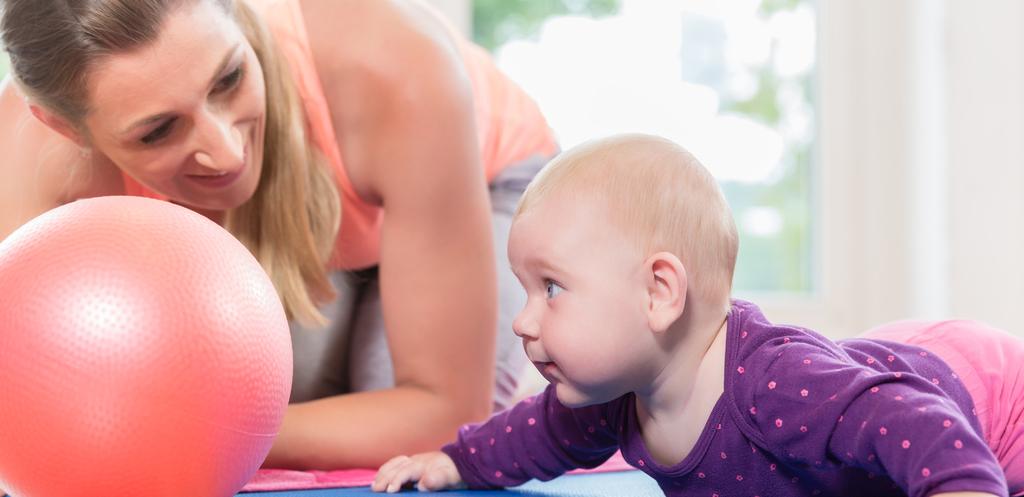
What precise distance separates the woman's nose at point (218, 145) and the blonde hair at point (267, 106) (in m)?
0.12

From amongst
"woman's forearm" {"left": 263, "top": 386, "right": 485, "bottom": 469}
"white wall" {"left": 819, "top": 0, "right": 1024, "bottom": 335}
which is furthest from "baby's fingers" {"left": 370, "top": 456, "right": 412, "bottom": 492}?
"white wall" {"left": 819, "top": 0, "right": 1024, "bottom": 335}

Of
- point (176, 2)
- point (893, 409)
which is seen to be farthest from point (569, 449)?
point (176, 2)

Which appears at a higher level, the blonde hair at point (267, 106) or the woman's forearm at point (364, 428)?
the blonde hair at point (267, 106)

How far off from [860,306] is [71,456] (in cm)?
233

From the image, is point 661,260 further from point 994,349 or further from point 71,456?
point 71,456

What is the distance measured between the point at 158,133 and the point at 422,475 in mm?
510

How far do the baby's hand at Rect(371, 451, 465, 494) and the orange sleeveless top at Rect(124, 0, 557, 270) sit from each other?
0.45m

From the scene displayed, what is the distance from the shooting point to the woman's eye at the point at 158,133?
1.32m

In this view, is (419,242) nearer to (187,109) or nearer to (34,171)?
(187,109)

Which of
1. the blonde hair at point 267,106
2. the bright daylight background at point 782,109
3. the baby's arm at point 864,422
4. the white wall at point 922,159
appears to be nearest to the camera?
the baby's arm at point 864,422

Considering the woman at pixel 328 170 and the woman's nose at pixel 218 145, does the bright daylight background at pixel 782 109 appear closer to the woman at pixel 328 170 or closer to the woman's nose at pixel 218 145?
A: the woman at pixel 328 170

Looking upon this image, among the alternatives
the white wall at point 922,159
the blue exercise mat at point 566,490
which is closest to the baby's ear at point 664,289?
the blue exercise mat at point 566,490

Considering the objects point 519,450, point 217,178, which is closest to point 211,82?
point 217,178

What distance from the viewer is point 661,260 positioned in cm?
107
